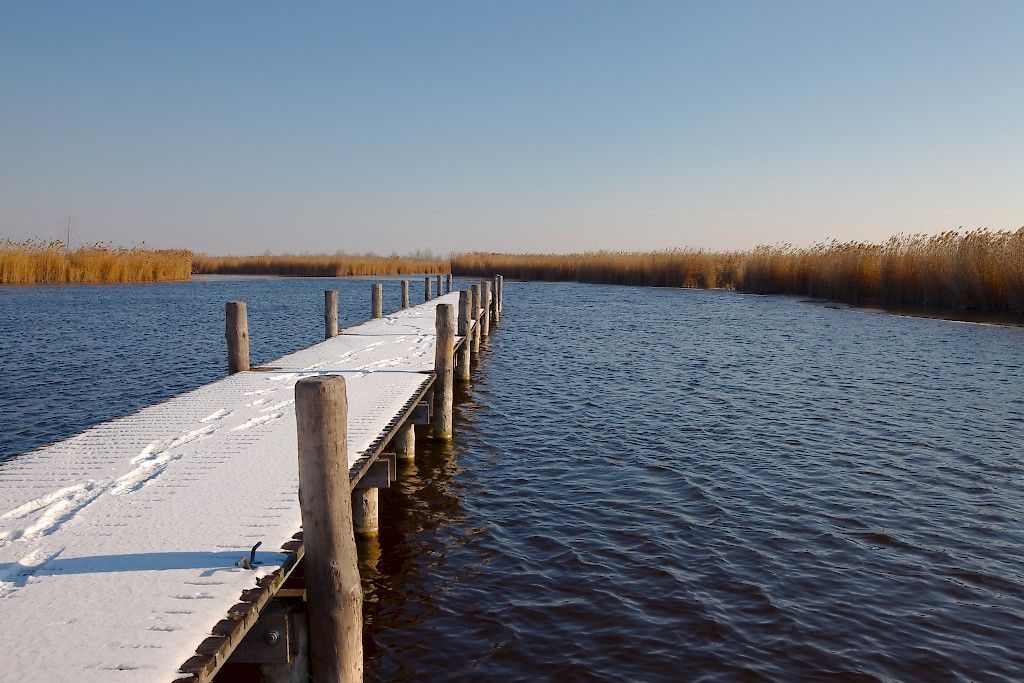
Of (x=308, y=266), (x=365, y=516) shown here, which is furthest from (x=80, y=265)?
(x=365, y=516)

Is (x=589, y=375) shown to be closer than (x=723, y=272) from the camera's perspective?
Yes

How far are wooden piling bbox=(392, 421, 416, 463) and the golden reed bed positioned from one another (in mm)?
26429

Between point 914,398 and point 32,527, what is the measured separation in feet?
47.8

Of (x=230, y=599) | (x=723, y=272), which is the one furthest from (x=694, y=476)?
(x=723, y=272)

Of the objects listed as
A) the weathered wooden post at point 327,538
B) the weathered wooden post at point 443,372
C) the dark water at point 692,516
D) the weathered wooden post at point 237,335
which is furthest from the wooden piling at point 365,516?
the weathered wooden post at point 237,335

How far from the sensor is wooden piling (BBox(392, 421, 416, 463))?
9828 millimetres

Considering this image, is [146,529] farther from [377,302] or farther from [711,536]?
[377,302]

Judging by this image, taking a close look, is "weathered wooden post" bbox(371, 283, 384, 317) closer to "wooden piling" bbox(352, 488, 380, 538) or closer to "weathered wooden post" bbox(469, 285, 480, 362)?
"weathered wooden post" bbox(469, 285, 480, 362)

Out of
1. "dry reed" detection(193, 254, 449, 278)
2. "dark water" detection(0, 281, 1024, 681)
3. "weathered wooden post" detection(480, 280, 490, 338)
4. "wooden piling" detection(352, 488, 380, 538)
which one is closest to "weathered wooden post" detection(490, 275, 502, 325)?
"weathered wooden post" detection(480, 280, 490, 338)

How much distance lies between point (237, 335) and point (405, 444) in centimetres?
313

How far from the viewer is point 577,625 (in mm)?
5941

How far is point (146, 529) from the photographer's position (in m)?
4.89

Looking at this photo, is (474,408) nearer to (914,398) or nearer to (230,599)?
(914,398)

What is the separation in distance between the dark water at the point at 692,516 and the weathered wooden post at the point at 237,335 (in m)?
2.94
